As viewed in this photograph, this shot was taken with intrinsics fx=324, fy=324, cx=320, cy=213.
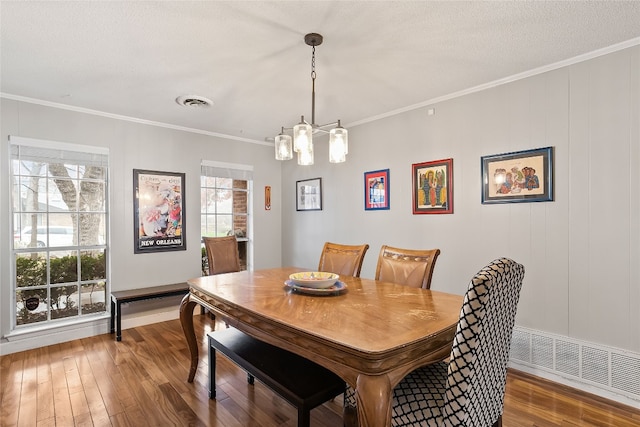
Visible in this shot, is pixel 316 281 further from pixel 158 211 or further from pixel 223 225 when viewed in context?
pixel 223 225

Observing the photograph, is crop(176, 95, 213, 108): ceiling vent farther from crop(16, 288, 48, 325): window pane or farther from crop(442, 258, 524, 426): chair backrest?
crop(442, 258, 524, 426): chair backrest

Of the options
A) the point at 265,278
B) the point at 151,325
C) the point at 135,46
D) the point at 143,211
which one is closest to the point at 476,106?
the point at 265,278

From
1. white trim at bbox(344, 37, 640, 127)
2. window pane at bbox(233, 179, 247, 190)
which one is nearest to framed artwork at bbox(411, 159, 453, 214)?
white trim at bbox(344, 37, 640, 127)

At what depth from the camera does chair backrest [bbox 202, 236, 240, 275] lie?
344 centimetres

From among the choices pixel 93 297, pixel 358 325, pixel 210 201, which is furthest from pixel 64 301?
pixel 358 325

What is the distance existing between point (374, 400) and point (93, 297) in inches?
148

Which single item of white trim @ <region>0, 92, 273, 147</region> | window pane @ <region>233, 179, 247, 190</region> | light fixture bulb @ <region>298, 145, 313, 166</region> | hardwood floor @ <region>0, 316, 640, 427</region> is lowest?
hardwood floor @ <region>0, 316, 640, 427</region>

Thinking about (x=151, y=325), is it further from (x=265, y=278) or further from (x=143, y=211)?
(x=265, y=278)

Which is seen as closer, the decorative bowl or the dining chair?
the dining chair

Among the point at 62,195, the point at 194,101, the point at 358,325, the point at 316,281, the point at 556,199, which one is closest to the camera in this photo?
the point at 358,325

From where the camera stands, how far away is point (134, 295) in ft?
11.4

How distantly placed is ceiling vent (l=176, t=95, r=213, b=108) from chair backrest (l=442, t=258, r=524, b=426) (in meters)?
2.97

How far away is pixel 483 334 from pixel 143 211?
386 centimetres

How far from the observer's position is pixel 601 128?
2307 mm
